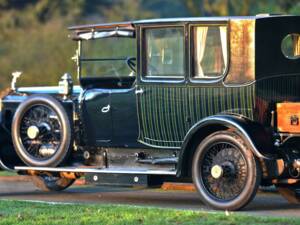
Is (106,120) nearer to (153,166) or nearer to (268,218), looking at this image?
(153,166)

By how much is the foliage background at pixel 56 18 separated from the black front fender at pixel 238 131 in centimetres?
1291

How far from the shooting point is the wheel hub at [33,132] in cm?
1346

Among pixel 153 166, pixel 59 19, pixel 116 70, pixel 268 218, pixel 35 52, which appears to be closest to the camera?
pixel 268 218

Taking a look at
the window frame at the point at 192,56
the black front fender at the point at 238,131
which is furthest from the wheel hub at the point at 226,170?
the window frame at the point at 192,56

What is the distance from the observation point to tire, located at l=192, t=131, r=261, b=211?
467 inches

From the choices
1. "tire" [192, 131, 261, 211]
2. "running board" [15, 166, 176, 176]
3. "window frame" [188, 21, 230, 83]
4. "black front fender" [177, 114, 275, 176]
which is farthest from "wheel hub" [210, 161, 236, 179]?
"window frame" [188, 21, 230, 83]

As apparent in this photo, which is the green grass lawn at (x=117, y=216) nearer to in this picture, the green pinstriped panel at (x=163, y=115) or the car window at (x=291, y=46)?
the green pinstriped panel at (x=163, y=115)

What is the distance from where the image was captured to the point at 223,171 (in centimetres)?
1203

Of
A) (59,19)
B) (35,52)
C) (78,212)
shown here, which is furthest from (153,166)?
(59,19)

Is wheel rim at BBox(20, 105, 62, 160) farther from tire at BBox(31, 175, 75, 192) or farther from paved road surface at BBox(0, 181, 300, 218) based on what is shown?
tire at BBox(31, 175, 75, 192)

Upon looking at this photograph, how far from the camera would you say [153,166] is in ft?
42.0

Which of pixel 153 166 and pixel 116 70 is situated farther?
pixel 116 70

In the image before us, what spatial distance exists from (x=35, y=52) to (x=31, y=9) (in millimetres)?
6800

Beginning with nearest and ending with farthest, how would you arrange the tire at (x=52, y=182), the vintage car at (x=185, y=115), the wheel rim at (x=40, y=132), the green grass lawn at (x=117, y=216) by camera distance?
the green grass lawn at (x=117, y=216) < the vintage car at (x=185, y=115) < the wheel rim at (x=40, y=132) < the tire at (x=52, y=182)
